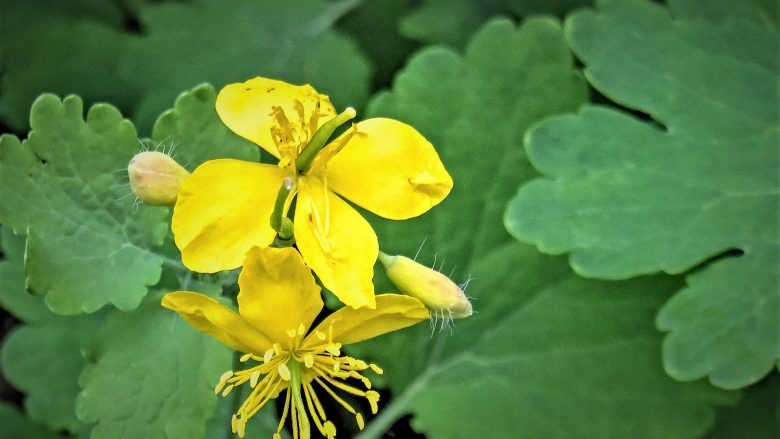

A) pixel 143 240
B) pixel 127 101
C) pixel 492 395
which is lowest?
pixel 492 395

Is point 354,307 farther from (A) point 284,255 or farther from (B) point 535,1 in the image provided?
(B) point 535,1

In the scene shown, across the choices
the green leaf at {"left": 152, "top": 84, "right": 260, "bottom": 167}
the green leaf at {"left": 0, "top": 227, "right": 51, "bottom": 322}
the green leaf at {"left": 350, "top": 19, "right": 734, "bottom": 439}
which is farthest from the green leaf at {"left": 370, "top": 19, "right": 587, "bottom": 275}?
the green leaf at {"left": 0, "top": 227, "right": 51, "bottom": 322}

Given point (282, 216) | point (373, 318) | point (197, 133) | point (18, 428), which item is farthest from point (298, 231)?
point (18, 428)

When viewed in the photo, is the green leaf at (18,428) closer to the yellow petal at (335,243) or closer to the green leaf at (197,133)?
the green leaf at (197,133)

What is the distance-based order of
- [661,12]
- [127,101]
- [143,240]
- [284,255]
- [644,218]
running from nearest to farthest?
1. [284,255]
2. [143,240]
3. [644,218]
4. [661,12]
5. [127,101]

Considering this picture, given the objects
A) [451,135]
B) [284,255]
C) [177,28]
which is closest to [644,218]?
[451,135]

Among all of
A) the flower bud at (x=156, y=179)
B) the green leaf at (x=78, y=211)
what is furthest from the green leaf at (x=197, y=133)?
the flower bud at (x=156, y=179)
